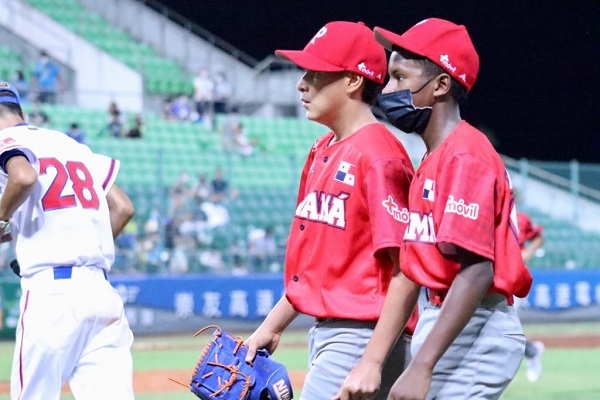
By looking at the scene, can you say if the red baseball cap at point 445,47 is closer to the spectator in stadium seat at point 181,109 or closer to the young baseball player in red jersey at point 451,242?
the young baseball player in red jersey at point 451,242

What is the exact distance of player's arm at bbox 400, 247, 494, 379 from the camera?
9.39 ft

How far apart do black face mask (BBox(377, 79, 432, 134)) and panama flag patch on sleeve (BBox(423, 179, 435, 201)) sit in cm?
20

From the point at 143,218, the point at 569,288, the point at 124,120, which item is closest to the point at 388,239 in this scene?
the point at 143,218

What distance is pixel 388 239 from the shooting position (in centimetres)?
335

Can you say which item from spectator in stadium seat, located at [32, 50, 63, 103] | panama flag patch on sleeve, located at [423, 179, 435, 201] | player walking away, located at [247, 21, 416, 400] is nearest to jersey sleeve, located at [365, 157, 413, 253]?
player walking away, located at [247, 21, 416, 400]

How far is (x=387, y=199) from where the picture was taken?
11.1ft

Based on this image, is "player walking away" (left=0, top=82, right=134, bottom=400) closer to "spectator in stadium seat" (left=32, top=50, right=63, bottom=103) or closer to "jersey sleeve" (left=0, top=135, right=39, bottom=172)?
"jersey sleeve" (left=0, top=135, right=39, bottom=172)

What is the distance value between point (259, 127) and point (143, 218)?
276 inches

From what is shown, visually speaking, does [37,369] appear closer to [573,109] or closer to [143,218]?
Result: [143,218]

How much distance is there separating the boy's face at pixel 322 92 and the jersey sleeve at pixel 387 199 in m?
0.35

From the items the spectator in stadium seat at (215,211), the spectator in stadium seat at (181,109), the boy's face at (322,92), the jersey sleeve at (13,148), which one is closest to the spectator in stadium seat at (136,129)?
the spectator in stadium seat at (181,109)

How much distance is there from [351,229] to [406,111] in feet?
1.73

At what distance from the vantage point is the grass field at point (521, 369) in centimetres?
899

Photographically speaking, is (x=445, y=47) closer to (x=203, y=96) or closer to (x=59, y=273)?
(x=59, y=273)
